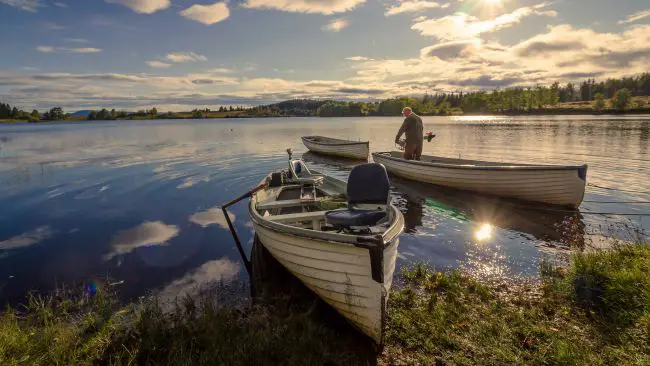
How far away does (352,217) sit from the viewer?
266 inches

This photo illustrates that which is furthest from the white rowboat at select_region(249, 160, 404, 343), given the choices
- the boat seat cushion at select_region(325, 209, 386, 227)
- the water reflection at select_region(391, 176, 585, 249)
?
the water reflection at select_region(391, 176, 585, 249)

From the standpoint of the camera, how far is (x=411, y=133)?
18.7m

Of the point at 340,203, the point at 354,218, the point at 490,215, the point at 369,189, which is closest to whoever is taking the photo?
the point at 354,218

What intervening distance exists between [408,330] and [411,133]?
14.2 m

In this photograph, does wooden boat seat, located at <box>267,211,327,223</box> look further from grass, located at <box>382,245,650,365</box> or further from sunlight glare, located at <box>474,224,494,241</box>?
sunlight glare, located at <box>474,224,494,241</box>

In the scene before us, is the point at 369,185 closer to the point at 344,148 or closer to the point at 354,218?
the point at 354,218

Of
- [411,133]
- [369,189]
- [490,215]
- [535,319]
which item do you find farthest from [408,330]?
[411,133]

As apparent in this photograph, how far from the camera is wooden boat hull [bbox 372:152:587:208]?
42.5ft

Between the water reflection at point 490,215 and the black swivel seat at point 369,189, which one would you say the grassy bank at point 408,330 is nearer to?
the black swivel seat at point 369,189

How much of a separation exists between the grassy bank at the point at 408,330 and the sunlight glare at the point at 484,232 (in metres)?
3.70

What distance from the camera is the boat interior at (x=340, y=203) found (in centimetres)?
689

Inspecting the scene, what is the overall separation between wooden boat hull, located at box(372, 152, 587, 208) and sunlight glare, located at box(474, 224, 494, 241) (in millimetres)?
3372

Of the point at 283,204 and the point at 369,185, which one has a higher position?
the point at 369,185

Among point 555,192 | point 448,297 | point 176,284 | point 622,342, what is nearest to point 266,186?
point 176,284
